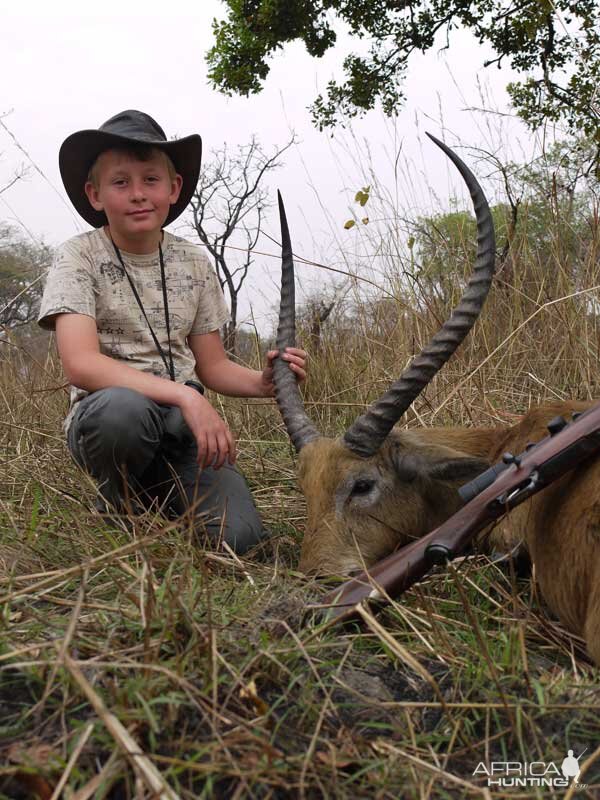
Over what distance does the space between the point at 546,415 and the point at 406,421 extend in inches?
72.6

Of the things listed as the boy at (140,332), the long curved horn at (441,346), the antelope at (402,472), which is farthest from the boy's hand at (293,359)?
the long curved horn at (441,346)

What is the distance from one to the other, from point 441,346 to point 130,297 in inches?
64.6

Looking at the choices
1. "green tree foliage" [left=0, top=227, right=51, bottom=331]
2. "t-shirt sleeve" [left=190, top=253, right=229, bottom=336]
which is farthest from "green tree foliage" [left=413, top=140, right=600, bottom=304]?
"green tree foliage" [left=0, top=227, right=51, bottom=331]

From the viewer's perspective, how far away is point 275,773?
1435 mm

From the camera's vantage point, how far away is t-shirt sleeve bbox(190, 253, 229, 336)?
13.3 ft

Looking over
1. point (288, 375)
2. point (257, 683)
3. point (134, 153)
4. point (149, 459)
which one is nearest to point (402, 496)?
point (288, 375)

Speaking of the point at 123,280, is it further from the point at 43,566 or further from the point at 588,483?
the point at 588,483

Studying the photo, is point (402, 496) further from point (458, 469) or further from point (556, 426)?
point (556, 426)

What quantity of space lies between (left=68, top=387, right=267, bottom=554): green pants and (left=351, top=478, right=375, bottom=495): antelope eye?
0.55m

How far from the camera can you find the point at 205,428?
123 inches

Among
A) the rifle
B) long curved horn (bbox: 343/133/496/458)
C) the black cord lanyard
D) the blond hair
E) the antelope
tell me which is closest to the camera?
the rifle

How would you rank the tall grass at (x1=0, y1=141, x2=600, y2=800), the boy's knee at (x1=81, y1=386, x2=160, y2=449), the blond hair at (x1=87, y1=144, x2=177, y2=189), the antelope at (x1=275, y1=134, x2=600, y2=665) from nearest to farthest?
Answer: 1. the tall grass at (x1=0, y1=141, x2=600, y2=800)
2. the antelope at (x1=275, y1=134, x2=600, y2=665)
3. the boy's knee at (x1=81, y1=386, x2=160, y2=449)
4. the blond hair at (x1=87, y1=144, x2=177, y2=189)

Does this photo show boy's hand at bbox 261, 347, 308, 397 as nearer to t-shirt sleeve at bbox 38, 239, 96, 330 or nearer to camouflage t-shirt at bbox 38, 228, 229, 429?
camouflage t-shirt at bbox 38, 228, 229, 429

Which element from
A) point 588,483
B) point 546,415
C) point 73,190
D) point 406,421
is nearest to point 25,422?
point 73,190
